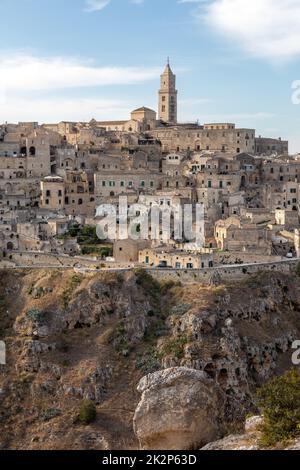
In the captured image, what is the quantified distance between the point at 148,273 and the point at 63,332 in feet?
18.0

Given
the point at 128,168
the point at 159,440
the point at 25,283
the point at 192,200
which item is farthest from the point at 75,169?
the point at 159,440

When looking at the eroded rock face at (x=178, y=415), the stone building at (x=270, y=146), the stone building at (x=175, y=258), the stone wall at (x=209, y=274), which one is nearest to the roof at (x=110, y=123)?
the stone building at (x=270, y=146)

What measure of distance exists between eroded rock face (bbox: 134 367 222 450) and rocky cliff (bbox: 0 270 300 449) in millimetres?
14849

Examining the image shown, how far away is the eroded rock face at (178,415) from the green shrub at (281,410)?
1.02 metres

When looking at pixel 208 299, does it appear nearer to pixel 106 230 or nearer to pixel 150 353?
pixel 150 353

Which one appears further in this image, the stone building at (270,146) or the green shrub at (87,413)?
the stone building at (270,146)

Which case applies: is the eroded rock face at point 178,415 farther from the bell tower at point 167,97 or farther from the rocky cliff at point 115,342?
the bell tower at point 167,97

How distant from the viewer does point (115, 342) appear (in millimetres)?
33656

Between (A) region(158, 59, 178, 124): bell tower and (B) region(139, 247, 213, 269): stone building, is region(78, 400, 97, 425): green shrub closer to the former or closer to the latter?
(B) region(139, 247, 213, 269): stone building

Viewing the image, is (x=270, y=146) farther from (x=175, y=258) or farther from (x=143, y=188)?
(x=175, y=258)

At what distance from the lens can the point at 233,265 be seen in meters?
37.4

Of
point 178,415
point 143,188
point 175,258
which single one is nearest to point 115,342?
point 175,258

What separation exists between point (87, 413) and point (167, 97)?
5104 centimetres

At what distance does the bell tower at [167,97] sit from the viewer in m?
75.1
